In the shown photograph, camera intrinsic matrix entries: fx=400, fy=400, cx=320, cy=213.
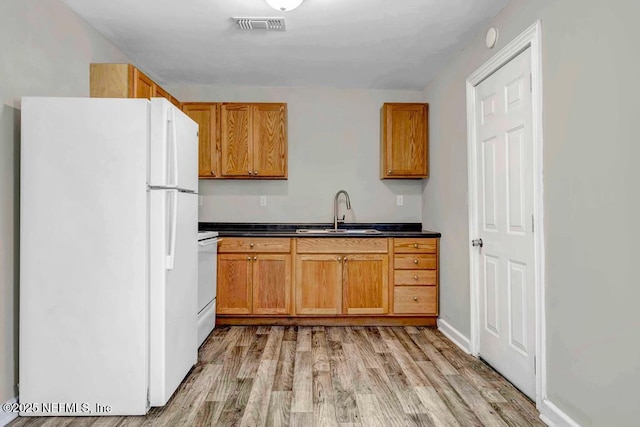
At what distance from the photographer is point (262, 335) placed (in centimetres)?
353

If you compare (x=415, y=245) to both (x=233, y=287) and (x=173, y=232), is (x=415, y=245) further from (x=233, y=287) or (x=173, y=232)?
(x=173, y=232)

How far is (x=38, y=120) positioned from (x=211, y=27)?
4.49ft

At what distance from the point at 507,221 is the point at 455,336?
125 cm

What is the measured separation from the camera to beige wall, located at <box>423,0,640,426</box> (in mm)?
1554

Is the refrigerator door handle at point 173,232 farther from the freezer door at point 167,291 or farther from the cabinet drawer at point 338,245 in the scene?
the cabinet drawer at point 338,245

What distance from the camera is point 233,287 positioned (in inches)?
149

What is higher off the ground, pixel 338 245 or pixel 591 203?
pixel 591 203

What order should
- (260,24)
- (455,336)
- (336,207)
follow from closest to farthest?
1. (260,24)
2. (455,336)
3. (336,207)

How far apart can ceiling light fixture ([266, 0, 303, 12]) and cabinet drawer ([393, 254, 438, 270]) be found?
92.3 inches

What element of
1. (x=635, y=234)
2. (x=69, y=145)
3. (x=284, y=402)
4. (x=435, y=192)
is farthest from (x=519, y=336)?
(x=69, y=145)

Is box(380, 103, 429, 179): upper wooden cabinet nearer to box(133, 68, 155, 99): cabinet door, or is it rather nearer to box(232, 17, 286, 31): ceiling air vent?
box(232, 17, 286, 31): ceiling air vent

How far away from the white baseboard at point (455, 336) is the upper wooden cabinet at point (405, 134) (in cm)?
149

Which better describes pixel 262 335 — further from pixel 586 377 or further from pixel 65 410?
pixel 586 377

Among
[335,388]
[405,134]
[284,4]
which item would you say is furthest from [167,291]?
[405,134]
